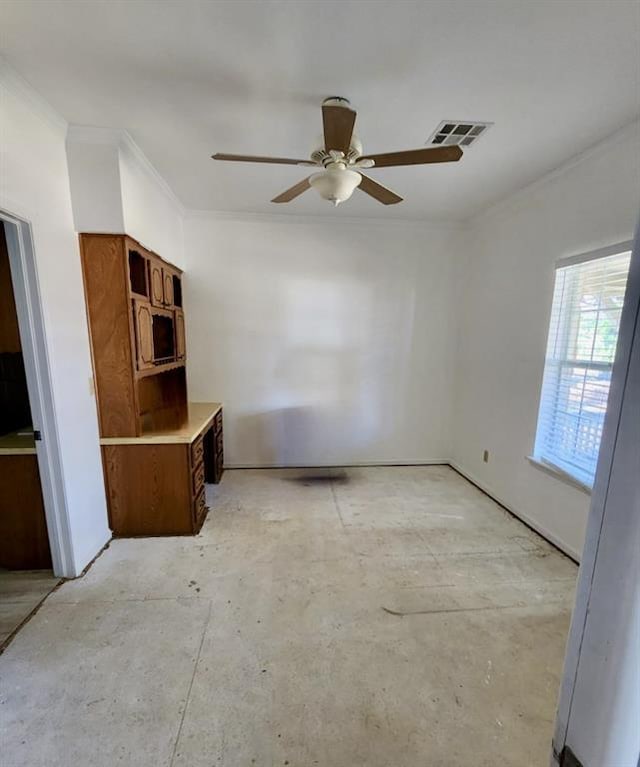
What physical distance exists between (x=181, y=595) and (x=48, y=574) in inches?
35.1

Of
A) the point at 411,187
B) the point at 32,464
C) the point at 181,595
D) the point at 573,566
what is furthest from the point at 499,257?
the point at 32,464

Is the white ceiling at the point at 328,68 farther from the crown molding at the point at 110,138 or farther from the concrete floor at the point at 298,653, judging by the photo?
the concrete floor at the point at 298,653

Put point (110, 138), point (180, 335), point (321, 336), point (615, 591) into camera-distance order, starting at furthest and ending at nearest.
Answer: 1. point (321, 336)
2. point (180, 335)
3. point (110, 138)
4. point (615, 591)

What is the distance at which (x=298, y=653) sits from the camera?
1703 millimetres

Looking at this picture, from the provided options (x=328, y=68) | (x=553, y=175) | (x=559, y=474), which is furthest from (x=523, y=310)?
(x=328, y=68)

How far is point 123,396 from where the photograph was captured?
249 centimetres

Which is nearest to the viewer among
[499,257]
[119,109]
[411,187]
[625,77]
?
[625,77]

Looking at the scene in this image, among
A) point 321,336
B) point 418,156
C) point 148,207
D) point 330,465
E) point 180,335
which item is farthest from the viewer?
point 330,465

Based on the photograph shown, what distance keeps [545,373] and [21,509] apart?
12.1 feet

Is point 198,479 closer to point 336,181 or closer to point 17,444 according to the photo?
point 17,444

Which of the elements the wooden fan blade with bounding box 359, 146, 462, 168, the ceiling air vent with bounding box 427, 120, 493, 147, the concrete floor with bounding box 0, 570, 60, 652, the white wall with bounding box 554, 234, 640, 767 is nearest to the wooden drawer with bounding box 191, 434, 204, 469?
the concrete floor with bounding box 0, 570, 60, 652

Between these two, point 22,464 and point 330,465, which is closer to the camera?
point 22,464

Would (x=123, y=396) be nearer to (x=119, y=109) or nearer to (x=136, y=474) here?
(x=136, y=474)

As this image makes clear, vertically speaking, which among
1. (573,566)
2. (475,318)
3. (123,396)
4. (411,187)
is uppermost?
(411,187)
